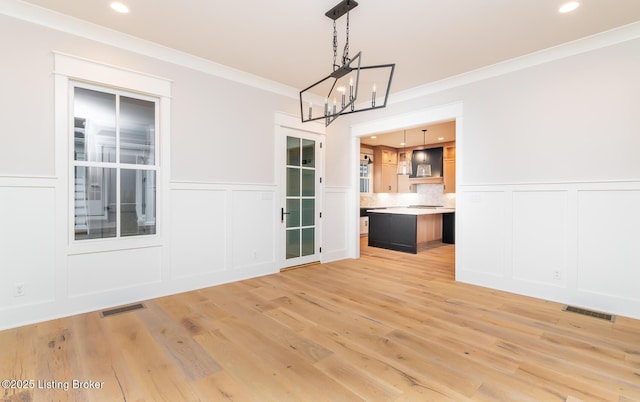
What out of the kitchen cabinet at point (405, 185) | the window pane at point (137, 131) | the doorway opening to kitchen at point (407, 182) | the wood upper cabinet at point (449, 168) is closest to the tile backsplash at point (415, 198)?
the doorway opening to kitchen at point (407, 182)

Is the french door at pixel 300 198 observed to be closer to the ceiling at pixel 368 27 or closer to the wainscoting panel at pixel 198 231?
the wainscoting panel at pixel 198 231

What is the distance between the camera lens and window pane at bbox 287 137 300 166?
191 inches

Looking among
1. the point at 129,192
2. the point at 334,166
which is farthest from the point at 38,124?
the point at 334,166

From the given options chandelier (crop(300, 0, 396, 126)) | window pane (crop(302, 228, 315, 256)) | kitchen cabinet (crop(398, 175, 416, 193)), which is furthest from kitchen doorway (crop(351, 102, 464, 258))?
kitchen cabinet (crop(398, 175, 416, 193))

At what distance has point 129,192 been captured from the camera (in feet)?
11.0

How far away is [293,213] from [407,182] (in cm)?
550

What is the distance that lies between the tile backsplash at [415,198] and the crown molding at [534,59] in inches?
191

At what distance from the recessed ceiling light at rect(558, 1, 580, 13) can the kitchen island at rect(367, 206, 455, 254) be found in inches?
157

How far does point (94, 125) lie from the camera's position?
3.14 meters

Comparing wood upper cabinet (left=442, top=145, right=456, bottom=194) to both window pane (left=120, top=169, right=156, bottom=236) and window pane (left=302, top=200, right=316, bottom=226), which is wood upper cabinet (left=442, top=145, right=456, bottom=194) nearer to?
window pane (left=302, top=200, right=316, bottom=226)

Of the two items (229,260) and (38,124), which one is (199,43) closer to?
(38,124)

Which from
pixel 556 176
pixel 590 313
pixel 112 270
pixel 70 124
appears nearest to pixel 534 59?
pixel 556 176

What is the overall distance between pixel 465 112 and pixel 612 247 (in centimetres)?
229

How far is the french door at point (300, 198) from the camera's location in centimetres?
478
